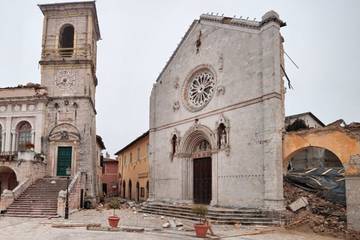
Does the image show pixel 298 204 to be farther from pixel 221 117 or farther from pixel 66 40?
pixel 66 40

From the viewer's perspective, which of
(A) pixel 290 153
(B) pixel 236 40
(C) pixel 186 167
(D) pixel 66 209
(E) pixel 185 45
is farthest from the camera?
Result: (E) pixel 185 45

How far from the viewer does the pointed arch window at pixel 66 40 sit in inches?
1116

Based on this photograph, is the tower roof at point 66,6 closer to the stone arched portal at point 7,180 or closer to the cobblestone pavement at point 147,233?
the stone arched portal at point 7,180

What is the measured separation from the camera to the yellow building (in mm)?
32375

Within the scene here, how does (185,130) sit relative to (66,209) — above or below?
above

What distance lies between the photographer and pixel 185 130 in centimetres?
2292

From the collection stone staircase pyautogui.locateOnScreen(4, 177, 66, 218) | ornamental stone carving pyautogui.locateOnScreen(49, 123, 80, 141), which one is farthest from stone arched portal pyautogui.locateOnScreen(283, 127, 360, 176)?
ornamental stone carving pyautogui.locateOnScreen(49, 123, 80, 141)

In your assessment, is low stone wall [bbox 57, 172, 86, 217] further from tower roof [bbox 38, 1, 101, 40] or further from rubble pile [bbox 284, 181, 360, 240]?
tower roof [bbox 38, 1, 101, 40]

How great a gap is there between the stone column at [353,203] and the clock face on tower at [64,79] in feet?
68.0

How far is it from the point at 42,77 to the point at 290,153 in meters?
19.8

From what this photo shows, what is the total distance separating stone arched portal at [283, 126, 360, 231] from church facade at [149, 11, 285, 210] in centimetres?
65

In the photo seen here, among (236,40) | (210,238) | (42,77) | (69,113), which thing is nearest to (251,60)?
(236,40)

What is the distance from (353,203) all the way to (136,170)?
24.8 metres

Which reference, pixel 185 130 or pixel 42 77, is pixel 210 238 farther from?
pixel 42 77
